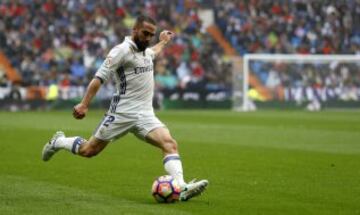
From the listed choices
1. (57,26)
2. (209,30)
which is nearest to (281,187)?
(57,26)

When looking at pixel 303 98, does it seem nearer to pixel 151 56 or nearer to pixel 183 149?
pixel 183 149

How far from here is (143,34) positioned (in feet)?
33.6

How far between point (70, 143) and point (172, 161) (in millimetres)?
1533

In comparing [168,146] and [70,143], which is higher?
[168,146]

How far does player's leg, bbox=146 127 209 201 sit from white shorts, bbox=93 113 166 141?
84mm

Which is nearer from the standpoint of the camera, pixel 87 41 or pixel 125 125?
pixel 125 125

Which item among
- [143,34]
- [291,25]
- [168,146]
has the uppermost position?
[143,34]

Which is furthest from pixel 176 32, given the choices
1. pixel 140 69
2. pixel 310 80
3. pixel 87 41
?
pixel 140 69

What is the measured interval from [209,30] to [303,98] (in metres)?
8.21

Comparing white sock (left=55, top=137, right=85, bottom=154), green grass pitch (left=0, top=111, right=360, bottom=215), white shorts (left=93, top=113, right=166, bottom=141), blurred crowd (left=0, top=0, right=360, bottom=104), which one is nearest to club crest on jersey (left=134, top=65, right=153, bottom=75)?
white shorts (left=93, top=113, right=166, bottom=141)

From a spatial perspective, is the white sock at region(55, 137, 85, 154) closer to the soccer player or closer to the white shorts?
the soccer player

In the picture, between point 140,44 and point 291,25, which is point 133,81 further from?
point 291,25

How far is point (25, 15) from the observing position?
41.4 metres

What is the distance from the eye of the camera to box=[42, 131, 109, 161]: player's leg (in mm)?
10711
